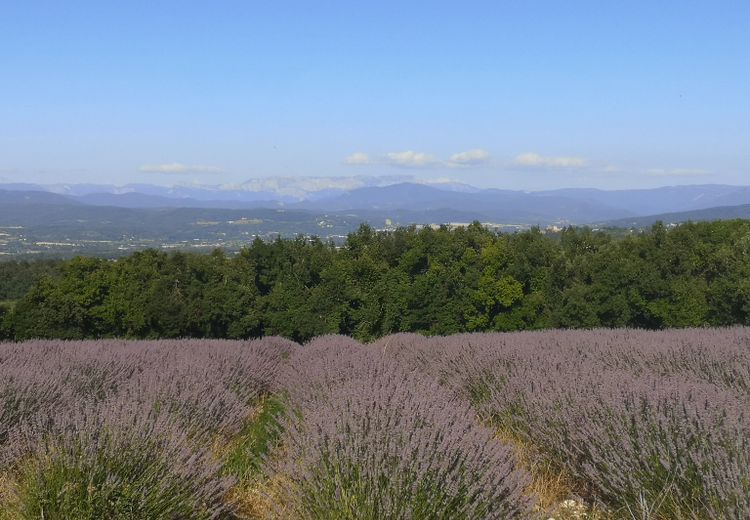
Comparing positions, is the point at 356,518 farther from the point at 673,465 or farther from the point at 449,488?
the point at 673,465

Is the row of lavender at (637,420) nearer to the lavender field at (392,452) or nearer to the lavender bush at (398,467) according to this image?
the lavender field at (392,452)

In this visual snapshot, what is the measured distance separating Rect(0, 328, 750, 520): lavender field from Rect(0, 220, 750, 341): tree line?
1972cm

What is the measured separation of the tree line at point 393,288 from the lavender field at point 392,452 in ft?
64.7

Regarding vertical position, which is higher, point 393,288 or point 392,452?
point 392,452

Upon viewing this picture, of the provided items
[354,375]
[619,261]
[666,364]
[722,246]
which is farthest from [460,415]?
[722,246]

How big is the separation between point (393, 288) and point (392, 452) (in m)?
22.9

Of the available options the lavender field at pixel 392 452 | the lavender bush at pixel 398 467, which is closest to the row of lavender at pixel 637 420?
the lavender field at pixel 392 452

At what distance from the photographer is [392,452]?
251 cm

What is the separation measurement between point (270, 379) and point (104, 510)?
4155 mm

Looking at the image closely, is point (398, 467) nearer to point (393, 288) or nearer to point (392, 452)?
point (392, 452)

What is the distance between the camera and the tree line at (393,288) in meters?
22.9

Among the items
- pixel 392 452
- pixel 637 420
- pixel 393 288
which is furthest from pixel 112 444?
pixel 393 288

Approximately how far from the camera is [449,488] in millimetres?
2357

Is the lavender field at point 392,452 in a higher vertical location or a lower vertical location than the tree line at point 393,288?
higher
